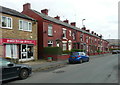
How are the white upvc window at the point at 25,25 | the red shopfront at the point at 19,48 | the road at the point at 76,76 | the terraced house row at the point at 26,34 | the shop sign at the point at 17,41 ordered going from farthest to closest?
the white upvc window at the point at 25,25, the terraced house row at the point at 26,34, the red shopfront at the point at 19,48, the shop sign at the point at 17,41, the road at the point at 76,76

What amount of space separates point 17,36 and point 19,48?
1.60 metres

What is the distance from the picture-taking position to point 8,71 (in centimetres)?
755

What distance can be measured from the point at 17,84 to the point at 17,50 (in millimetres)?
10064

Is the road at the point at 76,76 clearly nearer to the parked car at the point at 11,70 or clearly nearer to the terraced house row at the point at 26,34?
the parked car at the point at 11,70

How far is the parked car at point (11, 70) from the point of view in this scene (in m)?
7.32

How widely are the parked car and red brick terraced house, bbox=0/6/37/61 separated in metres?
7.19

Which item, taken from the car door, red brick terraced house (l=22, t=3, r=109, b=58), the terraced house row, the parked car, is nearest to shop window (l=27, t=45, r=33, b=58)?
the terraced house row

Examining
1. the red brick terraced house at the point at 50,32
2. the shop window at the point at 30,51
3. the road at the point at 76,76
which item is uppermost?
the red brick terraced house at the point at 50,32

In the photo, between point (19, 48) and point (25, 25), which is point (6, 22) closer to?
point (25, 25)

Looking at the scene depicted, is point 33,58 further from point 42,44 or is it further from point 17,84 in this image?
point 17,84

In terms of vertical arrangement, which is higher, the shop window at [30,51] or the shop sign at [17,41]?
the shop sign at [17,41]

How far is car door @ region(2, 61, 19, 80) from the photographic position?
24.0ft

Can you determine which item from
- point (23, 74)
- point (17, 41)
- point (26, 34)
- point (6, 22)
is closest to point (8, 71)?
point (23, 74)

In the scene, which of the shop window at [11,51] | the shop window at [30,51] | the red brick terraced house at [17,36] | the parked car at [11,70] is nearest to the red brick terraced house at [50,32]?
the red brick terraced house at [17,36]
